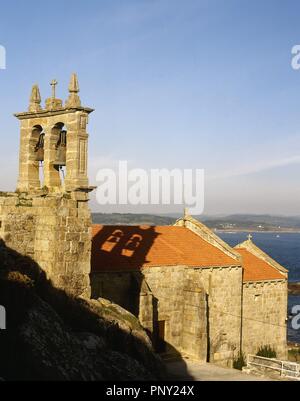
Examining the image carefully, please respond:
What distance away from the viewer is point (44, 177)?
22547mm

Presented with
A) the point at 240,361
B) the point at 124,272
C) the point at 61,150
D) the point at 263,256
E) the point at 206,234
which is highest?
the point at 61,150

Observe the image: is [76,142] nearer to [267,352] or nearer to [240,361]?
[240,361]

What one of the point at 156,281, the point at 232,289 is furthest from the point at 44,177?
the point at 232,289

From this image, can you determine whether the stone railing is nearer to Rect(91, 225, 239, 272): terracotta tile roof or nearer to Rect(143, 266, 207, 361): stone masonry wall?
Rect(143, 266, 207, 361): stone masonry wall

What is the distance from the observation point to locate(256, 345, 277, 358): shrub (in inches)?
1276

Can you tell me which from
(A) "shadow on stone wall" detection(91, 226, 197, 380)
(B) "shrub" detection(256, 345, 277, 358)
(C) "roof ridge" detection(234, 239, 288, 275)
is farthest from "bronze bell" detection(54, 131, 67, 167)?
(C) "roof ridge" detection(234, 239, 288, 275)

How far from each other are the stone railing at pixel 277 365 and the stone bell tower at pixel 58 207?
32.1 feet

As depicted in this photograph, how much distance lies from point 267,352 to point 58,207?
58.5 ft

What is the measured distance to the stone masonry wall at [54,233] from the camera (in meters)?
20.5

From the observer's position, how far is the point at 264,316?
109ft

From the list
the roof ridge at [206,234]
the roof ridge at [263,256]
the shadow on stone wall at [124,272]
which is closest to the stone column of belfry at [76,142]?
the shadow on stone wall at [124,272]

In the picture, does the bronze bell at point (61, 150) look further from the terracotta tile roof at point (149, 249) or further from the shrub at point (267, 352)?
the shrub at point (267, 352)

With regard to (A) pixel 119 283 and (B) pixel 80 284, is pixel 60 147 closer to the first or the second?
(B) pixel 80 284

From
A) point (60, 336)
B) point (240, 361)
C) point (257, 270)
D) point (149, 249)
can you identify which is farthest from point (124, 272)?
point (257, 270)
